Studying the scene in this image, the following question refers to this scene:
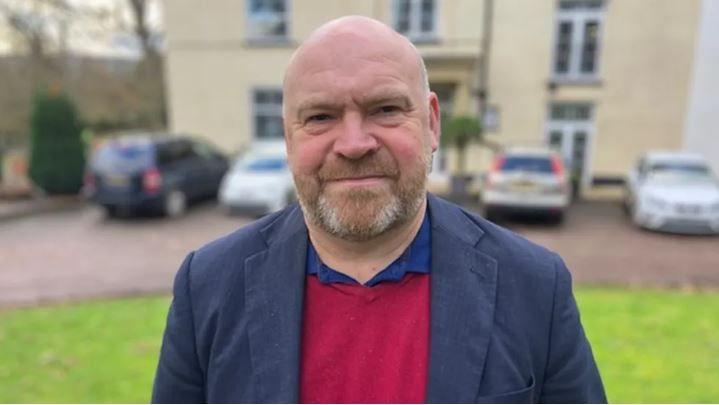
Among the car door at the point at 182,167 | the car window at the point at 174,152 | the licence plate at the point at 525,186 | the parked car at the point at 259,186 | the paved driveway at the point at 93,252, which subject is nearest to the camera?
the paved driveway at the point at 93,252

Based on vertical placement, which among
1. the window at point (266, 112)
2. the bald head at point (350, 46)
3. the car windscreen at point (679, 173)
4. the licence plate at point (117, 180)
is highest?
the bald head at point (350, 46)

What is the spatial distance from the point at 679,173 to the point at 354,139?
1142 cm

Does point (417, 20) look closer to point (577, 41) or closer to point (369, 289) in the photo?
point (577, 41)

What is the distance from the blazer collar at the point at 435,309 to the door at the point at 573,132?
1446cm

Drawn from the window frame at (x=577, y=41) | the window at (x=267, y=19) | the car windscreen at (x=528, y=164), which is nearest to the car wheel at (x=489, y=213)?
the car windscreen at (x=528, y=164)

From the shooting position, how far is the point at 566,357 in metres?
1.42

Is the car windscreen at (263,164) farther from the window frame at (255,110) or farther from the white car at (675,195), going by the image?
the white car at (675,195)

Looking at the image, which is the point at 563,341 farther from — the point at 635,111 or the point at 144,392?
the point at 635,111

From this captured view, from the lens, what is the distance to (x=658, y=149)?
1458 centimetres

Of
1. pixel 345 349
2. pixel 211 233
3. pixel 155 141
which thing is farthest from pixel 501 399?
pixel 155 141

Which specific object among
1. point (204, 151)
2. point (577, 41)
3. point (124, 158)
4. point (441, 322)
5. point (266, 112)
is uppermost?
point (577, 41)

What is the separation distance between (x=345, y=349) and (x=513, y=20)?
1472 cm

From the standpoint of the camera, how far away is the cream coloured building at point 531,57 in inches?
558

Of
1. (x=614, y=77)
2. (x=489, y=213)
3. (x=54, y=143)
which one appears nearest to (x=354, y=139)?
(x=489, y=213)
